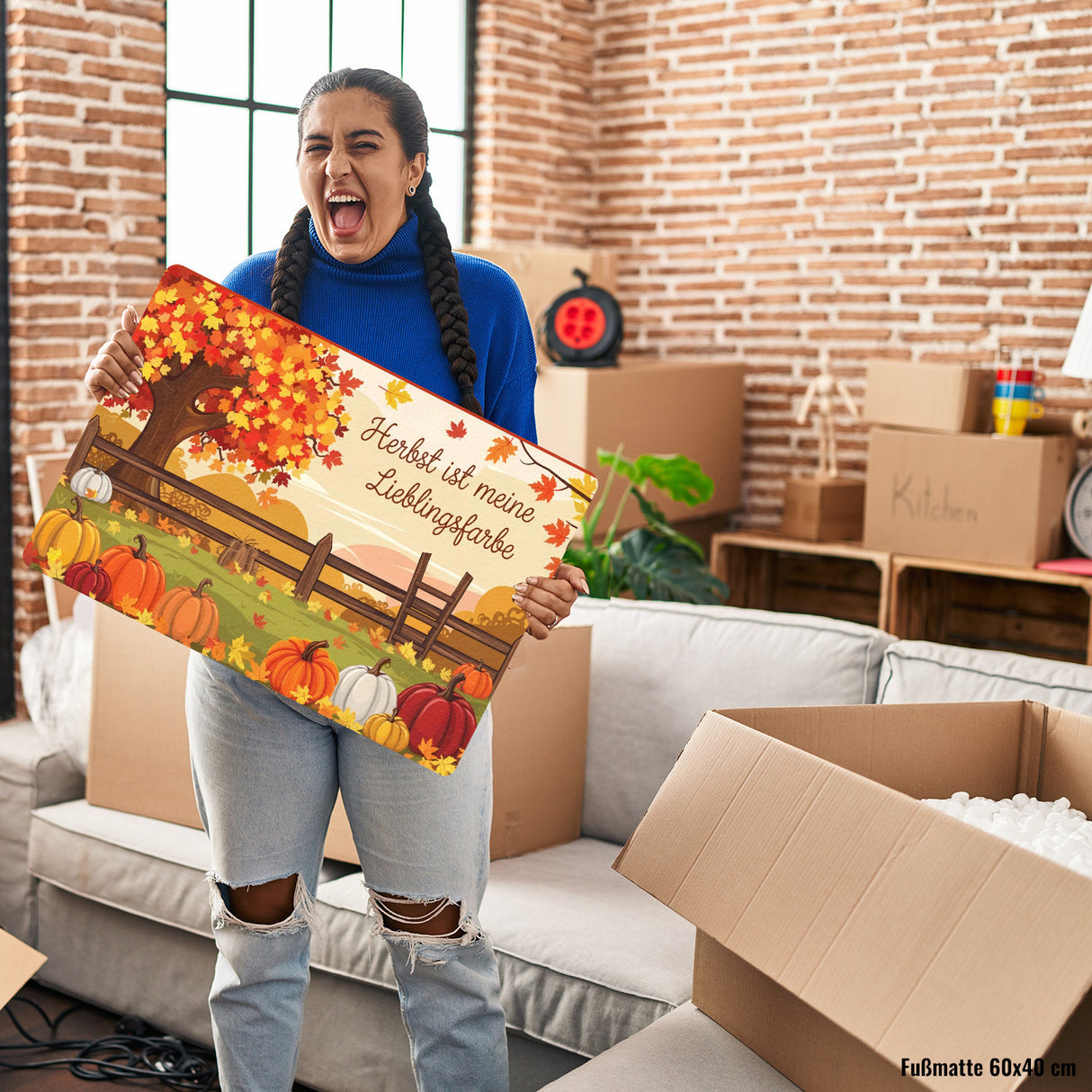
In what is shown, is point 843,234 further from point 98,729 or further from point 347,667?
point 347,667

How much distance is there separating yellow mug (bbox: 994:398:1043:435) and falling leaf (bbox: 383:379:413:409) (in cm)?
270

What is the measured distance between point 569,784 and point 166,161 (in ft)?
7.42

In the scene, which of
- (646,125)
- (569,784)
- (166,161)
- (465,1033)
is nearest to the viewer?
(465,1033)

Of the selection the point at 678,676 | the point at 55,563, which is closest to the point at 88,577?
the point at 55,563

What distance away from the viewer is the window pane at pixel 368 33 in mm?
4004

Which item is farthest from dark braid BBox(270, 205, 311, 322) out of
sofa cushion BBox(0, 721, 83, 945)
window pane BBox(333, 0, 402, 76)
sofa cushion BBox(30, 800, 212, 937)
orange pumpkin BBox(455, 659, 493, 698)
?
window pane BBox(333, 0, 402, 76)

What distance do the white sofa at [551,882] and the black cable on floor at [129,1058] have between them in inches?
1.8

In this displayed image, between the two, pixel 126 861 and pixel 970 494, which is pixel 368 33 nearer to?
pixel 970 494

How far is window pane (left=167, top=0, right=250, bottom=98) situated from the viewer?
3.50 m

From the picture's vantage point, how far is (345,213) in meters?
1.44

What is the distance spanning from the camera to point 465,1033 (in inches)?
59.7

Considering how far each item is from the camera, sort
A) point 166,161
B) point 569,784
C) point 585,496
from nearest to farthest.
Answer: point 585,496
point 569,784
point 166,161

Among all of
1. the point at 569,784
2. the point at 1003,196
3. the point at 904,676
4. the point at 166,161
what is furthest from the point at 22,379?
the point at 1003,196

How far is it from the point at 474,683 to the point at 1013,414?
2.70 m
